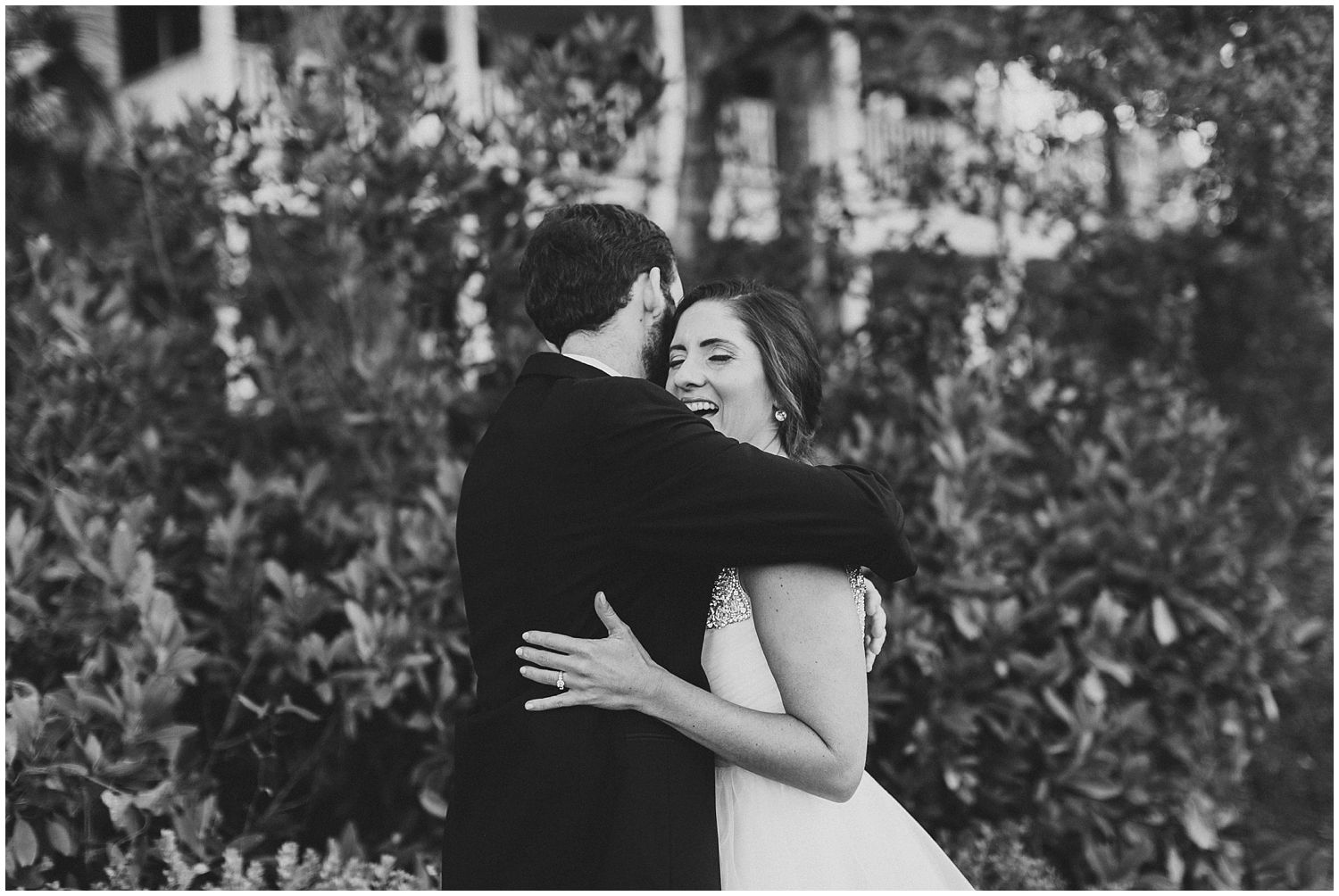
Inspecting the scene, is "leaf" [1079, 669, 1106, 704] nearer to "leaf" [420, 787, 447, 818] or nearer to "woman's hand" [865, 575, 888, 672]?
"woman's hand" [865, 575, 888, 672]

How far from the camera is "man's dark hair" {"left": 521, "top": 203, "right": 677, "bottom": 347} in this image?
2.47 meters

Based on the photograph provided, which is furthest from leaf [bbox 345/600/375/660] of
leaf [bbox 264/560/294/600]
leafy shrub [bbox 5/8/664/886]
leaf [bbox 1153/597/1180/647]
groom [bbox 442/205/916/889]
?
leaf [bbox 1153/597/1180/647]

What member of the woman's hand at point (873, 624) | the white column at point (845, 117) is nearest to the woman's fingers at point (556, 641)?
the woman's hand at point (873, 624)

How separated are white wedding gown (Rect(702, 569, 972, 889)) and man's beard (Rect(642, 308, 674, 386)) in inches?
20.3

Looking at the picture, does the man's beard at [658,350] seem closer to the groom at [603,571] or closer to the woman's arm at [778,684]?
the groom at [603,571]

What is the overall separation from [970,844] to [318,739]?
7.70 feet

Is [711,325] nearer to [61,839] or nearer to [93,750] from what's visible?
[93,750]

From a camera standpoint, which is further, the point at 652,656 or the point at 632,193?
the point at 632,193

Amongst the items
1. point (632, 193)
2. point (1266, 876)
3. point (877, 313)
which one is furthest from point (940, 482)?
point (632, 193)

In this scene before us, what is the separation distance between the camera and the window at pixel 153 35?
1362cm

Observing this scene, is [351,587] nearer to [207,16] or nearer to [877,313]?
[877,313]

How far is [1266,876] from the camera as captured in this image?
16.1ft

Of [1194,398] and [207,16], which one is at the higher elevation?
[207,16]

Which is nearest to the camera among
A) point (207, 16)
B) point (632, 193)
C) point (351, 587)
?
point (351, 587)
